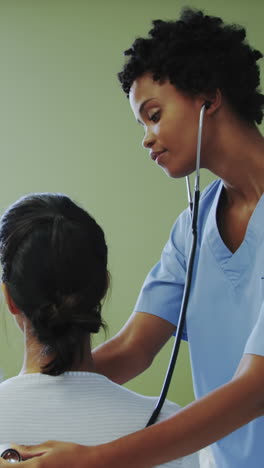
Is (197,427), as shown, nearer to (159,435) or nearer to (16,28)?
(159,435)

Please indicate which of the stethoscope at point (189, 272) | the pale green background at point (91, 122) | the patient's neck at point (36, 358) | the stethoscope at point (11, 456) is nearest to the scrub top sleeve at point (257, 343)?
the stethoscope at point (189, 272)

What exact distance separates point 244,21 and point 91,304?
2418 mm

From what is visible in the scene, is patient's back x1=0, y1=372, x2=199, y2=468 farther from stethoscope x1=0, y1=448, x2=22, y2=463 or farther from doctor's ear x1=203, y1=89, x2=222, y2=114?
doctor's ear x1=203, y1=89, x2=222, y2=114

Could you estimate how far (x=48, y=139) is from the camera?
3.02m

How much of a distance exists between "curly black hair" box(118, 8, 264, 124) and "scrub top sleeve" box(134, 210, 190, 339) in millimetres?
242

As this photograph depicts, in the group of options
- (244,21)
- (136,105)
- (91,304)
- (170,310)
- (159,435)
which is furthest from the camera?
(244,21)

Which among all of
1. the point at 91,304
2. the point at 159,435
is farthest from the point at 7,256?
Result: the point at 159,435

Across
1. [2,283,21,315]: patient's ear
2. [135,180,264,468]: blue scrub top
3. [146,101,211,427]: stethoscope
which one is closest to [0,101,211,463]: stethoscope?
[146,101,211,427]: stethoscope

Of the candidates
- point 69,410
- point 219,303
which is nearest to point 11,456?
point 69,410

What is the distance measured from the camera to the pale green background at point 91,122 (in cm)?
298

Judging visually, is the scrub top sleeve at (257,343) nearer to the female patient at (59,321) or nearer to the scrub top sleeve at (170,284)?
the female patient at (59,321)

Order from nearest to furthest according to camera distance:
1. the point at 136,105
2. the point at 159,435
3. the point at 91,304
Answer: the point at 159,435 → the point at 91,304 → the point at 136,105

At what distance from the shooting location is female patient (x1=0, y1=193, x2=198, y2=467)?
33.0 inches

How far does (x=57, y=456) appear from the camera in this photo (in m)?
0.73
